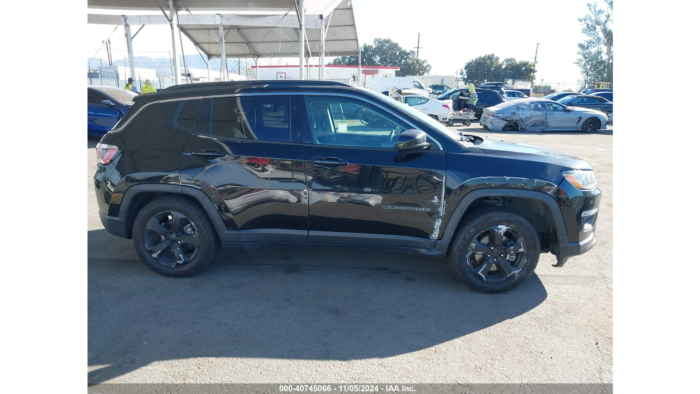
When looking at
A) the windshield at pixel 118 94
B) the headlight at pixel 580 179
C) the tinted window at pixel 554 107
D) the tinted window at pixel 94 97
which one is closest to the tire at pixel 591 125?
the tinted window at pixel 554 107

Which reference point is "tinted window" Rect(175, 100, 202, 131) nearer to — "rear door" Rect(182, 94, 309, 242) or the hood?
"rear door" Rect(182, 94, 309, 242)

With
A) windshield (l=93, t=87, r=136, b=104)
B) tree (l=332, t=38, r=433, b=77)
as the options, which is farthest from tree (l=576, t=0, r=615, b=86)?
windshield (l=93, t=87, r=136, b=104)

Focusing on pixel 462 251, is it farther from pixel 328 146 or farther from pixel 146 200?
pixel 146 200

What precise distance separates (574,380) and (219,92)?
12.0ft

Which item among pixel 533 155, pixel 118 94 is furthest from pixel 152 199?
pixel 118 94

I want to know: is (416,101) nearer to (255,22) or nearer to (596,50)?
(255,22)

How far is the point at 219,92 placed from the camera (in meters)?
4.00

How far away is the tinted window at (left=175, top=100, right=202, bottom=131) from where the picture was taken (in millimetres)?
3984

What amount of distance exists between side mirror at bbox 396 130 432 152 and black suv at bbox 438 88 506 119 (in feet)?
63.3

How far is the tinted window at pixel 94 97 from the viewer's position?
12.0 metres

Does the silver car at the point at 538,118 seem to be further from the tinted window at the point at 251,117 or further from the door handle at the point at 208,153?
the door handle at the point at 208,153
